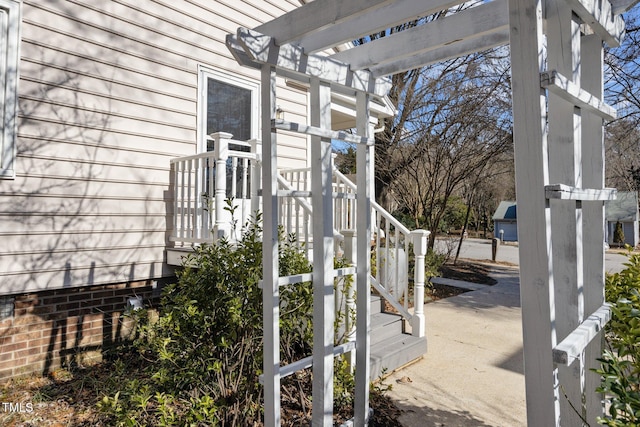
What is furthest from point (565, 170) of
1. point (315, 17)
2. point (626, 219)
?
point (626, 219)

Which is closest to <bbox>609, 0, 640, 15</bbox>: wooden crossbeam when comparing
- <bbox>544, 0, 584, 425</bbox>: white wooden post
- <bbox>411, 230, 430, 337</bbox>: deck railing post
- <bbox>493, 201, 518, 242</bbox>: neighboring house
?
<bbox>544, 0, 584, 425</bbox>: white wooden post

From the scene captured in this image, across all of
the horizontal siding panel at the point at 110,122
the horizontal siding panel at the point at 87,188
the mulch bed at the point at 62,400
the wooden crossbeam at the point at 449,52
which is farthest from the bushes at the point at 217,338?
the horizontal siding panel at the point at 110,122

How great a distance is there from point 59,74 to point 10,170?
102cm

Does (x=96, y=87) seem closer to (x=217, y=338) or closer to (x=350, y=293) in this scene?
(x=217, y=338)

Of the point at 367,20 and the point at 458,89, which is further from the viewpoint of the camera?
the point at 458,89

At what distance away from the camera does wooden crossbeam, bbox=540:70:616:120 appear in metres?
1.35

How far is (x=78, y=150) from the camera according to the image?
4.08 m

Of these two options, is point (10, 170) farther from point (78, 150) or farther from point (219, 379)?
point (219, 379)

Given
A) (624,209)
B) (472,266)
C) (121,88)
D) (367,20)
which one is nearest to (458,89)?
(472,266)

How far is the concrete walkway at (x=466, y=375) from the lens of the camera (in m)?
3.18

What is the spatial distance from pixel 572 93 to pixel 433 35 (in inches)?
34.4

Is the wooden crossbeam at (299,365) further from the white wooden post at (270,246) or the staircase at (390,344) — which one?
the staircase at (390,344)

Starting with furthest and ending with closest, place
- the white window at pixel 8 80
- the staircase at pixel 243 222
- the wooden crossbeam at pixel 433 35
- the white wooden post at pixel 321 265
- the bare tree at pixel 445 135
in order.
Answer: the bare tree at pixel 445 135 < the staircase at pixel 243 222 < the white window at pixel 8 80 < the white wooden post at pixel 321 265 < the wooden crossbeam at pixel 433 35

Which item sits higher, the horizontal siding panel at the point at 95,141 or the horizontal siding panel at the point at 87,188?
the horizontal siding panel at the point at 95,141
